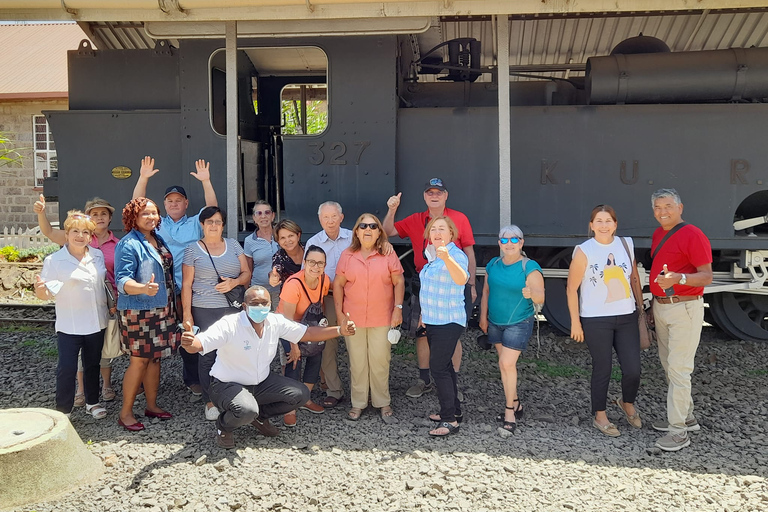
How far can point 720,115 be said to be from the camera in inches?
240

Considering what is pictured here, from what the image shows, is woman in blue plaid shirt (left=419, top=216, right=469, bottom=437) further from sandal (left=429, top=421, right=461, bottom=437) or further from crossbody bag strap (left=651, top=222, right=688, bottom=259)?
crossbody bag strap (left=651, top=222, right=688, bottom=259)

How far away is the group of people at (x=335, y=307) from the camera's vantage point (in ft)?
14.8

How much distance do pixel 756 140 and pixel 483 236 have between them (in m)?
2.52

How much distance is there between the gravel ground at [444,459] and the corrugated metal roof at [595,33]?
12.5ft

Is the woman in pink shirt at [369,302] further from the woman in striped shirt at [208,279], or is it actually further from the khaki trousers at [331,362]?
the woman in striped shirt at [208,279]

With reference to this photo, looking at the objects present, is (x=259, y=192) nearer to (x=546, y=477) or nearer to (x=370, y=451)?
(x=370, y=451)

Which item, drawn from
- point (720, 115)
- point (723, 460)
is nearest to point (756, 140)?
point (720, 115)

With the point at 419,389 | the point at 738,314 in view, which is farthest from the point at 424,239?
the point at 738,314

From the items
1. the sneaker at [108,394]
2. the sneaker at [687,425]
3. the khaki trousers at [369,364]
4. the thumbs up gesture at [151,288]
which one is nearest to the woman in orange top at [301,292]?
the khaki trousers at [369,364]

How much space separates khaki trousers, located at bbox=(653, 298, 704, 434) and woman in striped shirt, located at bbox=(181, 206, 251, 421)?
9.81 ft

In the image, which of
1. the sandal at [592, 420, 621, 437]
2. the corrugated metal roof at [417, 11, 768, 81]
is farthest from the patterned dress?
the corrugated metal roof at [417, 11, 768, 81]

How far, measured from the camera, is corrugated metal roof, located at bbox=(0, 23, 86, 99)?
15.9 meters

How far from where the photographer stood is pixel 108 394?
5332 millimetres

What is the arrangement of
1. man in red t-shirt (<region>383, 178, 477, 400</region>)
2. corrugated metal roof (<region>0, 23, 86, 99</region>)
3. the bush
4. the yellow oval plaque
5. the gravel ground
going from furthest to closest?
corrugated metal roof (<region>0, 23, 86, 99</region>), the bush, the yellow oval plaque, man in red t-shirt (<region>383, 178, 477, 400</region>), the gravel ground
